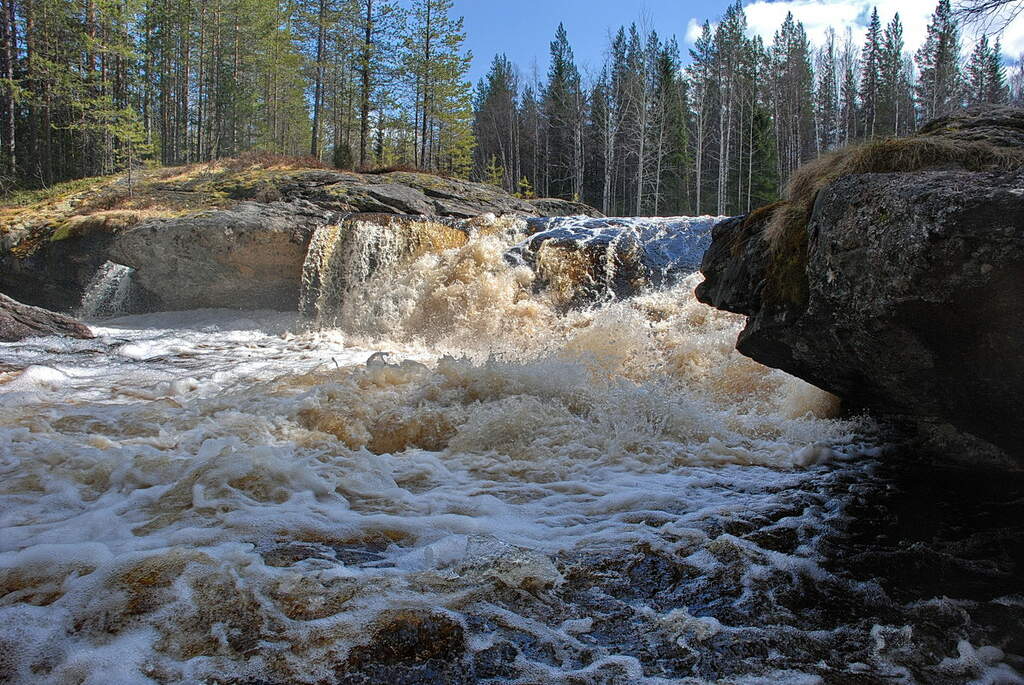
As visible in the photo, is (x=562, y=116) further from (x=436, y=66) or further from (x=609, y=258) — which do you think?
(x=609, y=258)

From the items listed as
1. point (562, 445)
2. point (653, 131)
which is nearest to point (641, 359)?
point (562, 445)

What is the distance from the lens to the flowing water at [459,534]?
2053mm

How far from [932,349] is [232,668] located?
3.49 m

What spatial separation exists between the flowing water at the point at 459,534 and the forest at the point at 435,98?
700 inches

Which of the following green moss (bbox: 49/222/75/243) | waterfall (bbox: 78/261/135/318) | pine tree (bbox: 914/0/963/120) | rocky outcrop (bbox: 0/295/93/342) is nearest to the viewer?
rocky outcrop (bbox: 0/295/93/342)

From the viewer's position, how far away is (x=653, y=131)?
3516cm

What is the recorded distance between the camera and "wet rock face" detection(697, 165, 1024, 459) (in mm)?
2627

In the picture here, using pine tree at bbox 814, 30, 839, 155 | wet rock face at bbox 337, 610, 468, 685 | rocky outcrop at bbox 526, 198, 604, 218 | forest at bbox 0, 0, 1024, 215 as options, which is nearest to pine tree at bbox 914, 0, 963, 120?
forest at bbox 0, 0, 1024, 215

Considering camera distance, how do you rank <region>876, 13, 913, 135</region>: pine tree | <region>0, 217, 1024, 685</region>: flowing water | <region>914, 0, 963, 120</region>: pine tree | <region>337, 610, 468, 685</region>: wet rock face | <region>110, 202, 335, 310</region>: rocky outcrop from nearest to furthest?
<region>337, 610, 468, 685</region>: wet rock face, <region>0, 217, 1024, 685</region>: flowing water, <region>110, 202, 335, 310</region>: rocky outcrop, <region>914, 0, 963, 120</region>: pine tree, <region>876, 13, 913, 135</region>: pine tree

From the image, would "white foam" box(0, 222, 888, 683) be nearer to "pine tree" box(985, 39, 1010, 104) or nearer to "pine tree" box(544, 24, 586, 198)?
"pine tree" box(544, 24, 586, 198)

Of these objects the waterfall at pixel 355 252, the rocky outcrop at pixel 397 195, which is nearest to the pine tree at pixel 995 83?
the rocky outcrop at pixel 397 195

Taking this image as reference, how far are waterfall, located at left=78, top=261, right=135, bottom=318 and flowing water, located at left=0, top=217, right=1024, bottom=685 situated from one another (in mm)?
6769

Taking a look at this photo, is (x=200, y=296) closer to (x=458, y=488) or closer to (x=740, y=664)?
(x=458, y=488)

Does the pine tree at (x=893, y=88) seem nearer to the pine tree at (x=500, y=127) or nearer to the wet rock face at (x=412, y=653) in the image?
the pine tree at (x=500, y=127)
